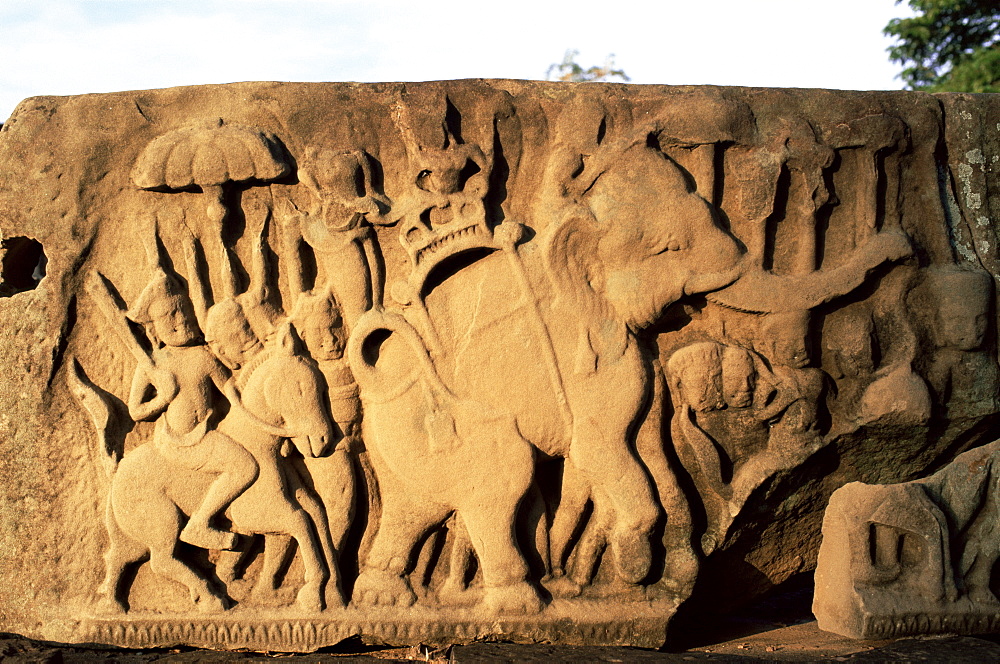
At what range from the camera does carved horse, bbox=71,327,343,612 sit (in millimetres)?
3066

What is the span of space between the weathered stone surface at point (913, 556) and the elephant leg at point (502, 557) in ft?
3.85

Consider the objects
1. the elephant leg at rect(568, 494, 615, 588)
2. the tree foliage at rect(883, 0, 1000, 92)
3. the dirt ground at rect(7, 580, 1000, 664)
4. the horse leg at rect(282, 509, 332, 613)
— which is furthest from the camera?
the tree foliage at rect(883, 0, 1000, 92)

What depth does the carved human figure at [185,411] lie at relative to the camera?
307 cm

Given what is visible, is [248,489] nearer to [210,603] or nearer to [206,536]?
[206,536]

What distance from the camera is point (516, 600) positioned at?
3123mm

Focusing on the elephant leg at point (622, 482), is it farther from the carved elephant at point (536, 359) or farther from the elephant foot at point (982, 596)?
the elephant foot at point (982, 596)

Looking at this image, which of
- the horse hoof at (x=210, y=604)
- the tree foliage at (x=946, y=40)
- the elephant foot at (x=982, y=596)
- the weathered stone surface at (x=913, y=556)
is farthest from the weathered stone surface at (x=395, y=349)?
the tree foliage at (x=946, y=40)

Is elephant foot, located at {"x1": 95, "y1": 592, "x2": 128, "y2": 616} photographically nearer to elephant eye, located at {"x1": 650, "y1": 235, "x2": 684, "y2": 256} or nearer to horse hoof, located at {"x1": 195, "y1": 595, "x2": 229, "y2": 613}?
horse hoof, located at {"x1": 195, "y1": 595, "x2": 229, "y2": 613}

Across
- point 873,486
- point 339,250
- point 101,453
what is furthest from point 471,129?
point 873,486

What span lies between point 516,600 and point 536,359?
2.88 ft

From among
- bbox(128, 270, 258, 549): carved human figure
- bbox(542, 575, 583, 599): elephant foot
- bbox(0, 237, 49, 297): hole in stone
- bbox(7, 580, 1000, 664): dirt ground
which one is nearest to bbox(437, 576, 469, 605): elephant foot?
bbox(7, 580, 1000, 664): dirt ground

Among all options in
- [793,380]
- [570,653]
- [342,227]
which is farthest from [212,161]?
[793,380]

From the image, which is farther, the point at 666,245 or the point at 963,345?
the point at 963,345

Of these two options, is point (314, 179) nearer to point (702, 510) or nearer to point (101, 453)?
point (101, 453)
